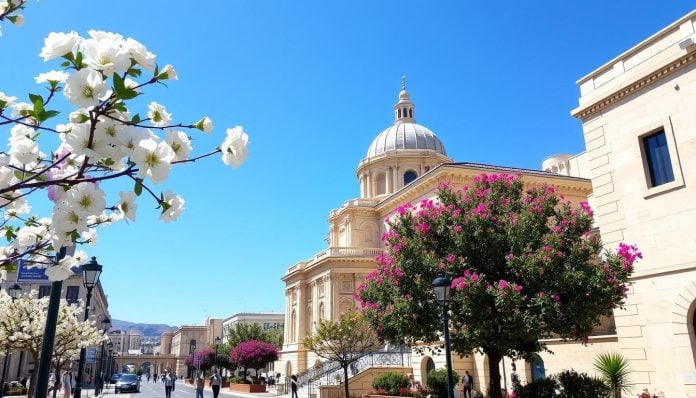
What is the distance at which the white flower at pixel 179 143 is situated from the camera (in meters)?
2.83

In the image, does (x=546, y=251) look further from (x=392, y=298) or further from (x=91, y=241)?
(x=91, y=241)

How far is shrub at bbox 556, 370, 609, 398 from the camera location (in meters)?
14.7

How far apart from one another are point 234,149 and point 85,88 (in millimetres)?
846

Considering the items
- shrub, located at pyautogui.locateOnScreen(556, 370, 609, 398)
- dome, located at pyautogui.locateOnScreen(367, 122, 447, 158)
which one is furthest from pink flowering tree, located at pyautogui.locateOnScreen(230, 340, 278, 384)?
shrub, located at pyautogui.locateOnScreen(556, 370, 609, 398)

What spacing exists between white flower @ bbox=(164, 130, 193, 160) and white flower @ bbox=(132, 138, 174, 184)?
0.15 metres

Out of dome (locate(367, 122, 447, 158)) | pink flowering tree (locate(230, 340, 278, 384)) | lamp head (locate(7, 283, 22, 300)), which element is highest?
dome (locate(367, 122, 447, 158))

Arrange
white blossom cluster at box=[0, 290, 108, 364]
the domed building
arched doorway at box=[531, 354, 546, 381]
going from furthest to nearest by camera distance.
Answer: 1. the domed building
2. arched doorway at box=[531, 354, 546, 381]
3. white blossom cluster at box=[0, 290, 108, 364]

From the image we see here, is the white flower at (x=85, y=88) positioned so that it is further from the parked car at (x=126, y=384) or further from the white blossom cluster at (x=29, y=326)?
the parked car at (x=126, y=384)

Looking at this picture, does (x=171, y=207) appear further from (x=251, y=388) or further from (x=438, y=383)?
(x=251, y=388)

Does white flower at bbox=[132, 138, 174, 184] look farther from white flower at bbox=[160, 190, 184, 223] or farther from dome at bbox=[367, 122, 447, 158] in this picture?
dome at bbox=[367, 122, 447, 158]

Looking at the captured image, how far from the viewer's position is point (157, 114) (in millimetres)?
2961

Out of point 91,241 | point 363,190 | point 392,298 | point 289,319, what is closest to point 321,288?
point 289,319

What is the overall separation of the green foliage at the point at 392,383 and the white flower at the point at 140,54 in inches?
918

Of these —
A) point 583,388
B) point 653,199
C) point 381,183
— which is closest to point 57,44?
point 583,388
